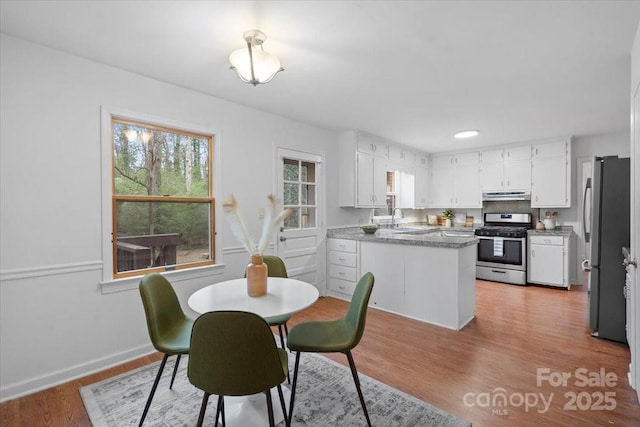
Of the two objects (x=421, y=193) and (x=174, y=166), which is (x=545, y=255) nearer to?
(x=421, y=193)

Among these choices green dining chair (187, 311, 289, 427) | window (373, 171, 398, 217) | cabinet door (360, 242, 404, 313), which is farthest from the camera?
window (373, 171, 398, 217)

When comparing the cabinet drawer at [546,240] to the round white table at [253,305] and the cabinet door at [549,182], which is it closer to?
the cabinet door at [549,182]

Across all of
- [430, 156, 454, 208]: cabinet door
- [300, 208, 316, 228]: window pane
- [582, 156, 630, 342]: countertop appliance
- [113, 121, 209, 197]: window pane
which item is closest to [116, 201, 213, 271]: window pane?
[113, 121, 209, 197]: window pane

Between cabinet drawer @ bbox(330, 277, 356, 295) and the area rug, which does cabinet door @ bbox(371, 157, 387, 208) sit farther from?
the area rug

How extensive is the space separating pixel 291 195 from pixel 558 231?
4402 mm

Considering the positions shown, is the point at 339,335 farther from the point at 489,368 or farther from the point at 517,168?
the point at 517,168

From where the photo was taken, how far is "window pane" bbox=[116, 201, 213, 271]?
269cm

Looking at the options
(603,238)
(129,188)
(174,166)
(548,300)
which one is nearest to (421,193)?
(548,300)

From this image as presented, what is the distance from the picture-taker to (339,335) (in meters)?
1.94

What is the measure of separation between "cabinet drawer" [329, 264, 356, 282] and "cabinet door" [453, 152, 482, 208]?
3211 mm

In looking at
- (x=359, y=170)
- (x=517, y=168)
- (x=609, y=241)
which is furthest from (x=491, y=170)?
(x=609, y=241)

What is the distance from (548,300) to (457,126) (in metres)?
2.74

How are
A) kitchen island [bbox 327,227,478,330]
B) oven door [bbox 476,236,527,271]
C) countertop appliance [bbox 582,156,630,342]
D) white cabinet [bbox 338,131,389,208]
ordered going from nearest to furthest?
countertop appliance [bbox 582,156,630,342]
kitchen island [bbox 327,227,478,330]
white cabinet [bbox 338,131,389,208]
oven door [bbox 476,236,527,271]

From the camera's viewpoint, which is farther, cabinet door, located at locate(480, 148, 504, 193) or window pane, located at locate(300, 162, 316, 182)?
cabinet door, located at locate(480, 148, 504, 193)
